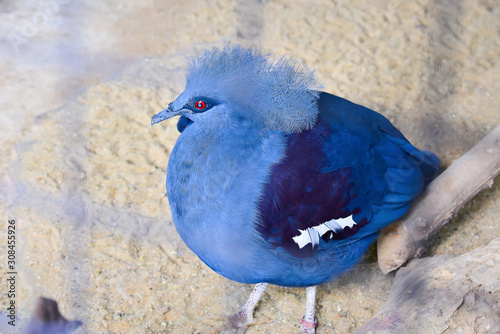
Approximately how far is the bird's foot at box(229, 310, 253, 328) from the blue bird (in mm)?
251

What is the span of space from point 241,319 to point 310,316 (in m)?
0.26

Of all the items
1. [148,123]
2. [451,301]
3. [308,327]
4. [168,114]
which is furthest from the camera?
[148,123]

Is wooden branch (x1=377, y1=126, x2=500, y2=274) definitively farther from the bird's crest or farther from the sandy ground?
the bird's crest

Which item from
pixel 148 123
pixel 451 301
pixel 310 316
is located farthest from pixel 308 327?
pixel 148 123

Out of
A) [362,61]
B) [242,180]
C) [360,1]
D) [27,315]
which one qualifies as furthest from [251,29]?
[360,1]

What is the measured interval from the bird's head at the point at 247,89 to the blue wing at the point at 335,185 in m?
0.11

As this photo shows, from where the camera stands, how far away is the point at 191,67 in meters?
1.52

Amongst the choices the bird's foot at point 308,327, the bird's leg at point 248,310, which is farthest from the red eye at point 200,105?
the bird's foot at point 308,327

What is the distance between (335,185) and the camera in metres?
1.57

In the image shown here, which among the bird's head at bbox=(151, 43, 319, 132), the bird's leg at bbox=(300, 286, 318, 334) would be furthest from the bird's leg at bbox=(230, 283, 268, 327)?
the bird's head at bbox=(151, 43, 319, 132)

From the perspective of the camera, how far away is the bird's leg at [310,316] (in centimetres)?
181

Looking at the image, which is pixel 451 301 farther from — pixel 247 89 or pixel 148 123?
pixel 148 123

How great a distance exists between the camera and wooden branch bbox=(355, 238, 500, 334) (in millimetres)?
1415

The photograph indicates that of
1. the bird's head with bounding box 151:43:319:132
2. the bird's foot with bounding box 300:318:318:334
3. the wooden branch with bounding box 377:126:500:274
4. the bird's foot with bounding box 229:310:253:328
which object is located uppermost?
the bird's head with bounding box 151:43:319:132
